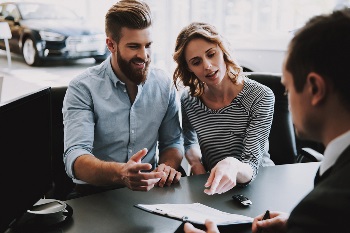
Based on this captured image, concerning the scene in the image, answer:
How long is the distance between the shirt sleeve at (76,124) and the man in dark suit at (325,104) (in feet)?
3.13

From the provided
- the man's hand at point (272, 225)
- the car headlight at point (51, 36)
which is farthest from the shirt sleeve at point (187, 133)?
the car headlight at point (51, 36)

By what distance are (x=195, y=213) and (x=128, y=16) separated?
997 millimetres

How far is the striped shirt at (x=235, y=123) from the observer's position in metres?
1.81

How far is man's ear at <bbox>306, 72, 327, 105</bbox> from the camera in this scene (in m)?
0.83

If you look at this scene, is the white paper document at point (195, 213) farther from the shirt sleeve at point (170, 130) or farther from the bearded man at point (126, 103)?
the shirt sleeve at point (170, 130)

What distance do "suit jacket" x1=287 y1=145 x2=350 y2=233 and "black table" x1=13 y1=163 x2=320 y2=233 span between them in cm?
40

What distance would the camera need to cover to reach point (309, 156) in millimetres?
2018

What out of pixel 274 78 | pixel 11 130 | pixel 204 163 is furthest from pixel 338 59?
pixel 274 78

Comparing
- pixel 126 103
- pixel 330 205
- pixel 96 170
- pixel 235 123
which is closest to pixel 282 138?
pixel 235 123

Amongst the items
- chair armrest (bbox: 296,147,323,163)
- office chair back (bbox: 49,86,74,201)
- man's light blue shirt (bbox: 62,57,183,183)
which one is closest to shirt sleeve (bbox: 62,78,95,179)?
man's light blue shirt (bbox: 62,57,183,183)

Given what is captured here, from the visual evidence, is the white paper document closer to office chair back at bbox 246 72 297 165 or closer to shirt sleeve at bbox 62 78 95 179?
shirt sleeve at bbox 62 78 95 179

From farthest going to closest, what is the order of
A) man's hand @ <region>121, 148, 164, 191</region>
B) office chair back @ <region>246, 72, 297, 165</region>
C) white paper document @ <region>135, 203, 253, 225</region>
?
office chair back @ <region>246, 72, 297, 165</region>, man's hand @ <region>121, 148, 164, 191</region>, white paper document @ <region>135, 203, 253, 225</region>

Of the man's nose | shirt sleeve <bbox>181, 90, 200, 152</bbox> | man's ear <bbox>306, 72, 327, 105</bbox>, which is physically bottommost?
shirt sleeve <bbox>181, 90, 200, 152</bbox>

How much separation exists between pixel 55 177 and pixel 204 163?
2.32ft
